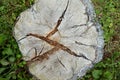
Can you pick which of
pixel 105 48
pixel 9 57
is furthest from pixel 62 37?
pixel 105 48

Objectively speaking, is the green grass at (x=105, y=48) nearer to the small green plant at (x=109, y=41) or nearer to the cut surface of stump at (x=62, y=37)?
the small green plant at (x=109, y=41)

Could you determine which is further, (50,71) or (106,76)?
(106,76)

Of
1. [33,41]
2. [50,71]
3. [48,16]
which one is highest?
[48,16]

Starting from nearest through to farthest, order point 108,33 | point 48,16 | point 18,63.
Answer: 1. point 48,16
2. point 18,63
3. point 108,33

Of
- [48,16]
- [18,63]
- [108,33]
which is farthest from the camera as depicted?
[108,33]

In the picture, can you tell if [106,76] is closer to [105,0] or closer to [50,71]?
[50,71]

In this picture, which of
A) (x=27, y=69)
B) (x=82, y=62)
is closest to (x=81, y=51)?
(x=82, y=62)
